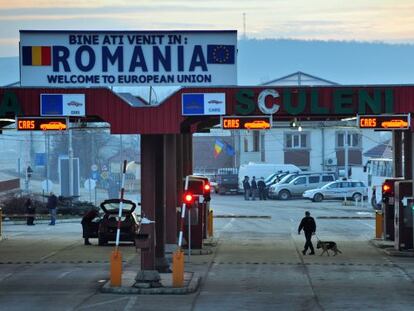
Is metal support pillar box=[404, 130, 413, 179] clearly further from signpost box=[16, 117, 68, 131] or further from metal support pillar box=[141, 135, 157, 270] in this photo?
signpost box=[16, 117, 68, 131]

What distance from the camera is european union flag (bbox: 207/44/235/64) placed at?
2612 centimetres

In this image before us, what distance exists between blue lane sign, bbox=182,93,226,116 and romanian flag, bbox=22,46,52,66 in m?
3.68

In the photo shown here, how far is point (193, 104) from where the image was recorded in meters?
25.9

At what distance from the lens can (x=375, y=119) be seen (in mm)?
26781

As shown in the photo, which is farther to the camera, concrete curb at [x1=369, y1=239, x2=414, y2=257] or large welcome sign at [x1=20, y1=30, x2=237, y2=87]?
concrete curb at [x1=369, y1=239, x2=414, y2=257]

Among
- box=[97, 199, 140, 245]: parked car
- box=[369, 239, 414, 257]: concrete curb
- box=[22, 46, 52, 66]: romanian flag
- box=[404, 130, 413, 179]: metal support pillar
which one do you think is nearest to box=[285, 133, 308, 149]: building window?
box=[404, 130, 413, 179]: metal support pillar

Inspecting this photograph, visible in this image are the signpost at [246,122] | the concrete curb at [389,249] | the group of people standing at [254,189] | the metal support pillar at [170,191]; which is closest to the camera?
the signpost at [246,122]

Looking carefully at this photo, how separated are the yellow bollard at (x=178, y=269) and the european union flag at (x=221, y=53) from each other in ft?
19.1

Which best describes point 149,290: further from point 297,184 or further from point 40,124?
point 297,184

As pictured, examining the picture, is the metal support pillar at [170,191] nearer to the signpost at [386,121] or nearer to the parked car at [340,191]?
the signpost at [386,121]

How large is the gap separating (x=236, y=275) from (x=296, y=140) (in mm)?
70490

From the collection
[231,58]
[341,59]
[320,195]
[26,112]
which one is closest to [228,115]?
[231,58]

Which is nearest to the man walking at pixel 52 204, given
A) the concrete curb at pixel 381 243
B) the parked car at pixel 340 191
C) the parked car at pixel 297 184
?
the concrete curb at pixel 381 243

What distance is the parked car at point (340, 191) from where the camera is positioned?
254 ft
